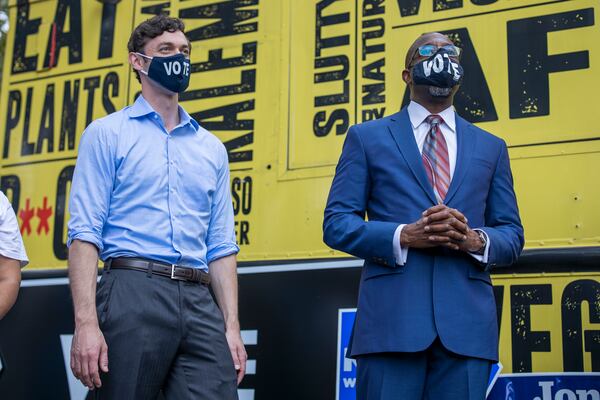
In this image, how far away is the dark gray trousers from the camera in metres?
2.43

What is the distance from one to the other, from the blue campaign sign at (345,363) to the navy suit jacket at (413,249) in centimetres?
83

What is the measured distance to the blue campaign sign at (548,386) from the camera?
9.40ft

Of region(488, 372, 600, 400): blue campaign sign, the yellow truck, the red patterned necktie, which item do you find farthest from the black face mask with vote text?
region(488, 372, 600, 400): blue campaign sign

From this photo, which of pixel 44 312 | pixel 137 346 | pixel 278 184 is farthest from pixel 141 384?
pixel 44 312

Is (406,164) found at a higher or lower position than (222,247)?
higher

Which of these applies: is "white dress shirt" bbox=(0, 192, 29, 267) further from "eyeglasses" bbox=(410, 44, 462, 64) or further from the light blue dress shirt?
"eyeglasses" bbox=(410, 44, 462, 64)

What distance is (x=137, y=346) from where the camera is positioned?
243 centimetres

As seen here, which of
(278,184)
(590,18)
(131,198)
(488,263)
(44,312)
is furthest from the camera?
(44,312)

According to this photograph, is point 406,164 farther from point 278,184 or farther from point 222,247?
point 278,184

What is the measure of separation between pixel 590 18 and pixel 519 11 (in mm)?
264

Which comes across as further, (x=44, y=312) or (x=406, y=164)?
(x=44, y=312)

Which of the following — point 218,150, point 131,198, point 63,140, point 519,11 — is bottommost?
point 131,198

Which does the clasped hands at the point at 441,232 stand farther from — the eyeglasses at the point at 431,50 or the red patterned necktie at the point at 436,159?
the eyeglasses at the point at 431,50

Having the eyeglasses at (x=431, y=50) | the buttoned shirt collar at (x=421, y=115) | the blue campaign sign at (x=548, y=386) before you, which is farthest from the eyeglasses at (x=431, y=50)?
the blue campaign sign at (x=548, y=386)
